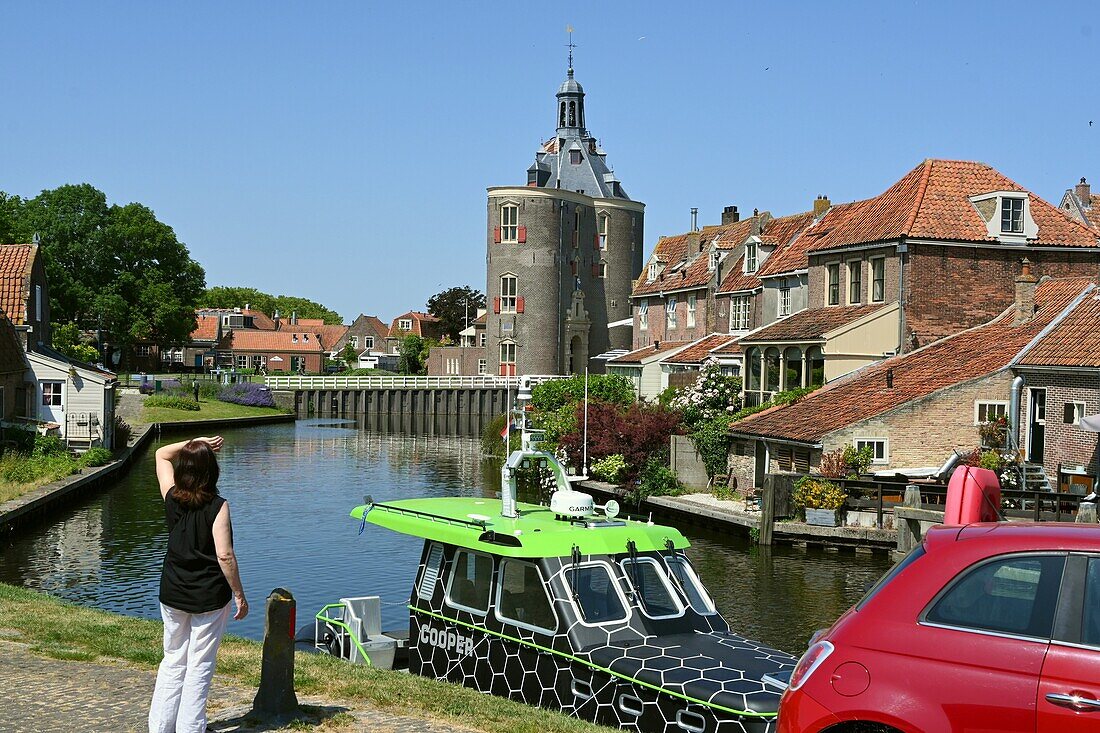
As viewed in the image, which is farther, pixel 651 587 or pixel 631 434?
pixel 631 434

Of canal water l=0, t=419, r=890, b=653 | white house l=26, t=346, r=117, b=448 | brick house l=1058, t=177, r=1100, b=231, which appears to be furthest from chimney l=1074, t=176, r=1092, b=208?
white house l=26, t=346, r=117, b=448

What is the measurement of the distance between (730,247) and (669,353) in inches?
261

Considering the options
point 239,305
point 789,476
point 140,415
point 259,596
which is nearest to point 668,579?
point 259,596

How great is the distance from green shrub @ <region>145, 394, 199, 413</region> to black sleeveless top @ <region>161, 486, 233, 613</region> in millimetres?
68833

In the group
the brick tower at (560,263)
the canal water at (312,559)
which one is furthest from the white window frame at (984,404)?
the brick tower at (560,263)

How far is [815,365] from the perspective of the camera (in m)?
42.5

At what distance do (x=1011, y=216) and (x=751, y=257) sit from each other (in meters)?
17.1

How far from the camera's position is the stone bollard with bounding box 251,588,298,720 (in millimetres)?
9391

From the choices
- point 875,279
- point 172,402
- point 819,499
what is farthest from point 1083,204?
point 172,402

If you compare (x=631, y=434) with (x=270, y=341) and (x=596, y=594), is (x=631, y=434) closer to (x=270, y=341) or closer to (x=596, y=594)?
(x=596, y=594)

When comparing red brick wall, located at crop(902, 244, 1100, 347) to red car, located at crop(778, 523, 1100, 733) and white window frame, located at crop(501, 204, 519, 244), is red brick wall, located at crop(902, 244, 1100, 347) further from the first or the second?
white window frame, located at crop(501, 204, 519, 244)

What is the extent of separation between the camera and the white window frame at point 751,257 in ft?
188

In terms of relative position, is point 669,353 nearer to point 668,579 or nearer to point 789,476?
point 789,476

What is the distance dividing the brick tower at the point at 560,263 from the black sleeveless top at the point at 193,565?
83.3 meters
